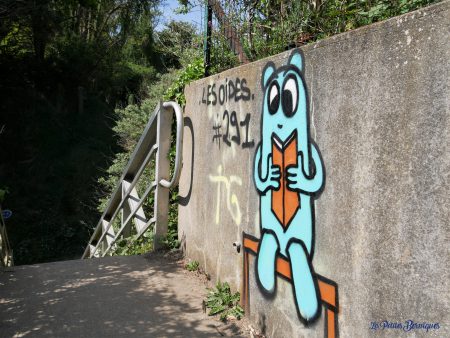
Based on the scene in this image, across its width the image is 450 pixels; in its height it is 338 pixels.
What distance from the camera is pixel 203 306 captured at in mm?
3326

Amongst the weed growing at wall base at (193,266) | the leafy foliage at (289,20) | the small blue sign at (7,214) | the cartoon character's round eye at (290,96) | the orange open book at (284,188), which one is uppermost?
the leafy foliage at (289,20)

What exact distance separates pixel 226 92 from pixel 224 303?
163 centimetres

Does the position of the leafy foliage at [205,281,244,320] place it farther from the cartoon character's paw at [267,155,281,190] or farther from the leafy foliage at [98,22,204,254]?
the leafy foliage at [98,22,204,254]

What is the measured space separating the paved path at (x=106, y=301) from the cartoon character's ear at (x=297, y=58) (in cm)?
179

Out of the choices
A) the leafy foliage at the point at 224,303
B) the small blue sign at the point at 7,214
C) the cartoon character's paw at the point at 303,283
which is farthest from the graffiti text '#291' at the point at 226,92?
the small blue sign at the point at 7,214

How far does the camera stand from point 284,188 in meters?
2.44

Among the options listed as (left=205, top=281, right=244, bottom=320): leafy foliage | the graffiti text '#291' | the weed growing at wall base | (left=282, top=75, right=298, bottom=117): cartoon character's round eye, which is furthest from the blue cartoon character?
the weed growing at wall base

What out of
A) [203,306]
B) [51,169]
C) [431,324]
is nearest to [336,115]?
[431,324]

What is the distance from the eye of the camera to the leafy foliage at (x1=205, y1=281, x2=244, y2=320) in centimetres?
309

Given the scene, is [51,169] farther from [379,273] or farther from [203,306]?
[379,273]

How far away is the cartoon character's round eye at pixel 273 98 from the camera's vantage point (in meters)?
2.54

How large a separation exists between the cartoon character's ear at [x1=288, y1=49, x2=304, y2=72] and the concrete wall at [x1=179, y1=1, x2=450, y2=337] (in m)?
0.04

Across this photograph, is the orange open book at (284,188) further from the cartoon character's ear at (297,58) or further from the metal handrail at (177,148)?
the metal handrail at (177,148)

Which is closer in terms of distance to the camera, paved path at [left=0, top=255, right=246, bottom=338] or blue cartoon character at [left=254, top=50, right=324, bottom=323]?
blue cartoon character at [left=254, top=50, right=324, bottom=323]
